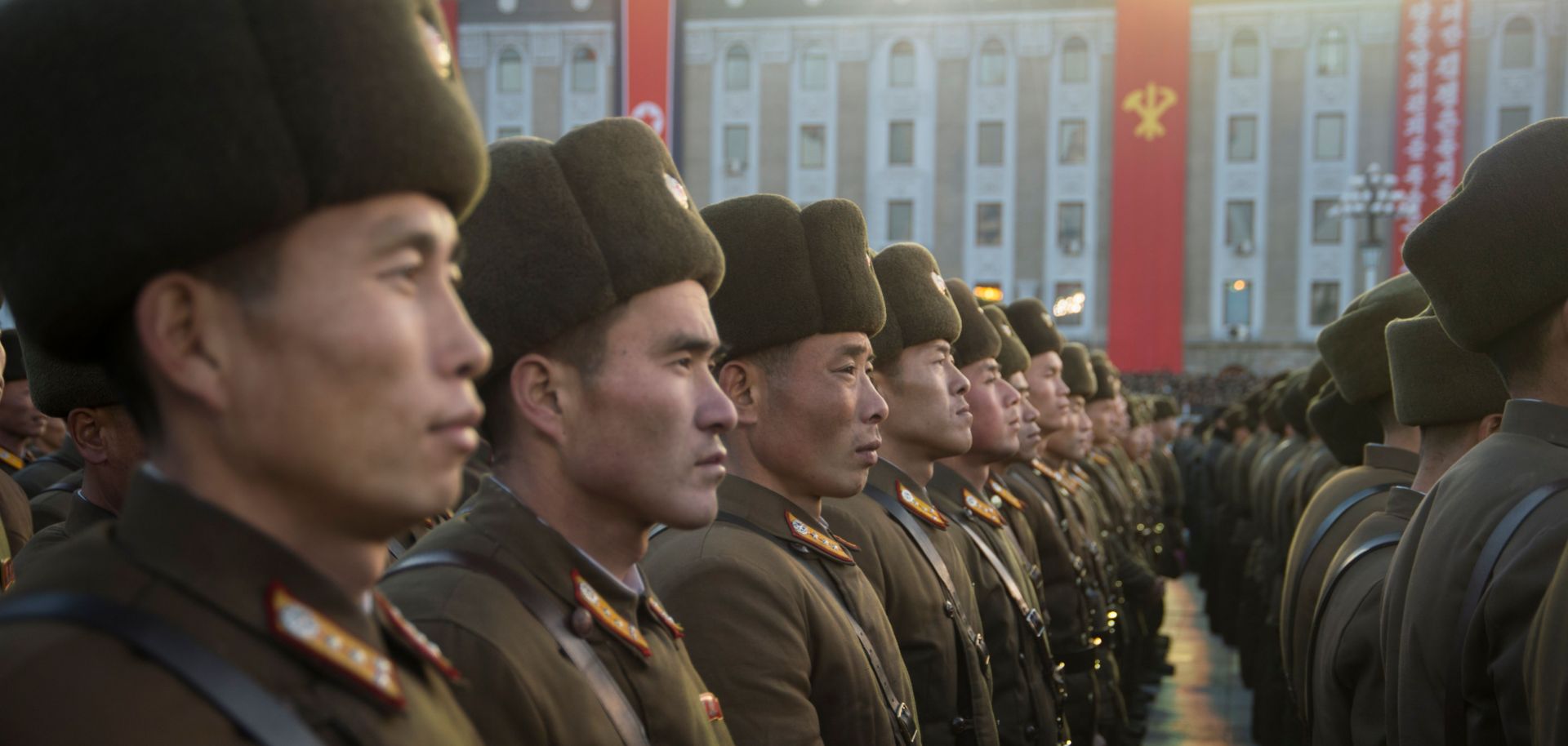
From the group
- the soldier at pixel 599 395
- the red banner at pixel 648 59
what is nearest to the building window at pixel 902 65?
the red banner at pixel 648 59

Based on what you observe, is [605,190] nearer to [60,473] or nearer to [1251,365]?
[60,473]

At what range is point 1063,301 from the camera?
17.7 m

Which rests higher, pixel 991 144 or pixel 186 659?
pixel 991 144

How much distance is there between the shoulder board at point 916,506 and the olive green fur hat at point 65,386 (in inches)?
92.9

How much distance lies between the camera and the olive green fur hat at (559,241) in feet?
8.25

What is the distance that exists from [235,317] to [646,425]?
1.09m

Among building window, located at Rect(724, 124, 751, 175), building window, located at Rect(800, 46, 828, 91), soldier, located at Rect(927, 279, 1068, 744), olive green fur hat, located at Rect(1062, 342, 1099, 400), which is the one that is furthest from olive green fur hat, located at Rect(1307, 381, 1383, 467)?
building window, located at Rect(800, 46, 828, 91)

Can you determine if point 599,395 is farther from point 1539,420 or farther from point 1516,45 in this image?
point 1516,45

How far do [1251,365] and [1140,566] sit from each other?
31840mm

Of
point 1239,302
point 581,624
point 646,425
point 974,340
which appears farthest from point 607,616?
point 1239,302

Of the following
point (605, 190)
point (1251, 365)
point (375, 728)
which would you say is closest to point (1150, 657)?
point (605, 190)

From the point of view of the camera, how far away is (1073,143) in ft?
137

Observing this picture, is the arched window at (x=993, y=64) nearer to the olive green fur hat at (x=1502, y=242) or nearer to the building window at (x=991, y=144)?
the building window at (x=991, y=144)

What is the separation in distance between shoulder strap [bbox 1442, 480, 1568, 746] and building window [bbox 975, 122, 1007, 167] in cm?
3992
